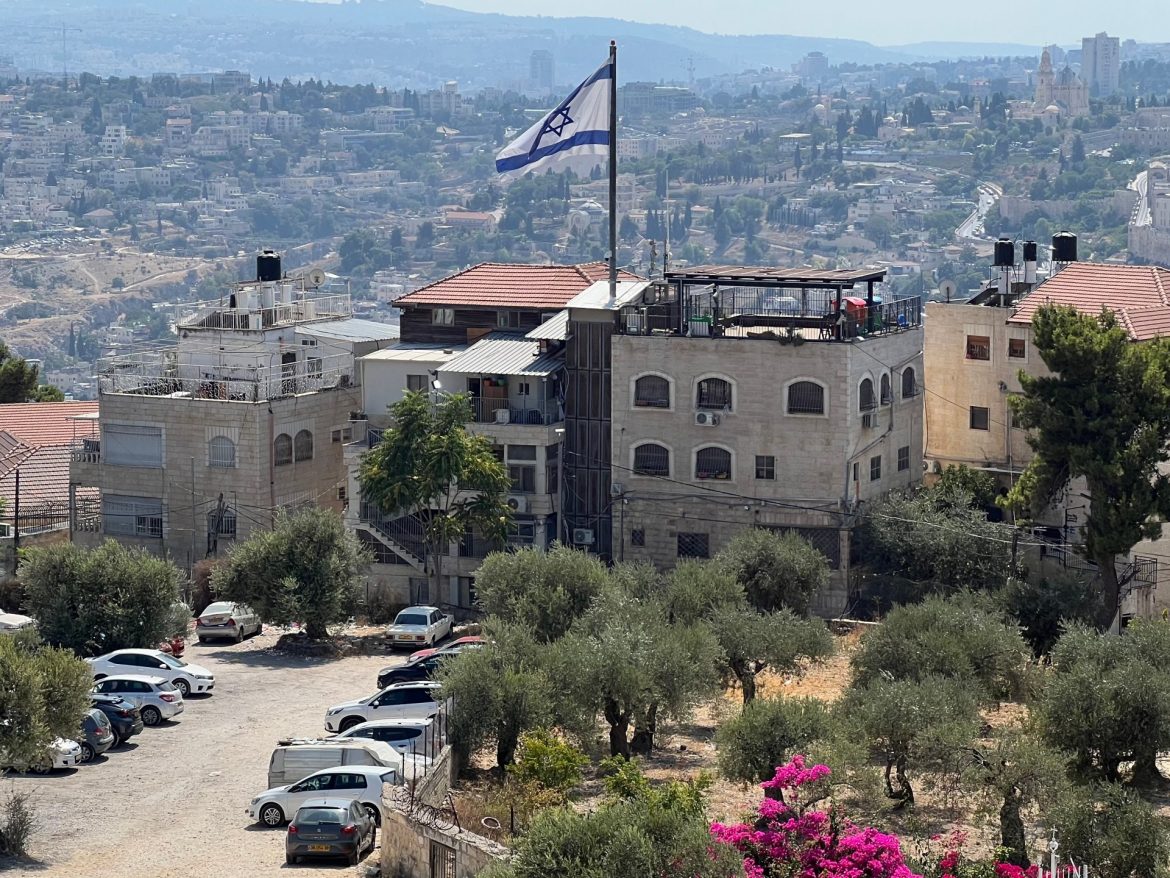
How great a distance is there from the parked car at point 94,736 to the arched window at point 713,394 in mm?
21262

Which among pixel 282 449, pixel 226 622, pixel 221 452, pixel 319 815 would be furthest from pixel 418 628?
pixel 319 815

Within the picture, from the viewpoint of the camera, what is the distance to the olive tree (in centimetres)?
A: 5669

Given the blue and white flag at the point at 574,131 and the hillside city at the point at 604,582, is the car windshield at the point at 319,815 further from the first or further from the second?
the blue and white flag at the point at 574,131

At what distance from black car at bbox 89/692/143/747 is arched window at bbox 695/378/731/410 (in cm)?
1980

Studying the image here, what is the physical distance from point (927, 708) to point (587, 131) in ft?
93.6

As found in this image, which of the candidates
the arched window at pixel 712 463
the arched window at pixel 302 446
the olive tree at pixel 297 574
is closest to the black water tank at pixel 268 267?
the arched window at pixel 302 446

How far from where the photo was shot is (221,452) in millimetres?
66875

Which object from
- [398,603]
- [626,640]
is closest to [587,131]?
[398,603]

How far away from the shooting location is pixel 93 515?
230 ft

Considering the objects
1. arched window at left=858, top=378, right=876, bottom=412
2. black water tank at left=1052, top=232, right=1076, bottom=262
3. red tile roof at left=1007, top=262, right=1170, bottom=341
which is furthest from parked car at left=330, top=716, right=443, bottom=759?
black water tank at left=1052, top=232, right=1076, bottom=262

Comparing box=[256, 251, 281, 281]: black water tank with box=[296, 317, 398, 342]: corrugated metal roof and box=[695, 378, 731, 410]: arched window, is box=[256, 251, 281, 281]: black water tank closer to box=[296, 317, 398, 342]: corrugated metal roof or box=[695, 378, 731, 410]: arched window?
box=[296, 317, 398, 342]: corrugated metal roof

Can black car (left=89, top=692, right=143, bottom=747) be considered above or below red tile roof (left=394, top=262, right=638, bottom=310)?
below

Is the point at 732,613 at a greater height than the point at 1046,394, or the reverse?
the point at 1046,394

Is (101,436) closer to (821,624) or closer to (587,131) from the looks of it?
(587,131)
